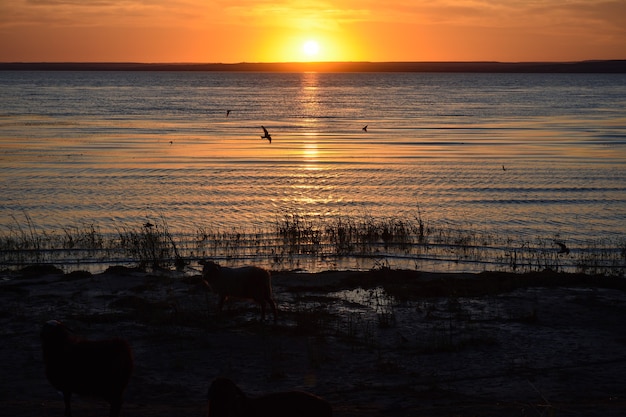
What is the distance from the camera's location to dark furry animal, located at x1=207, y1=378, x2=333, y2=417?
7238 millimetres

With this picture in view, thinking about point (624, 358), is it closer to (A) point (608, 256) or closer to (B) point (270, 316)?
(B) point (270, 316)

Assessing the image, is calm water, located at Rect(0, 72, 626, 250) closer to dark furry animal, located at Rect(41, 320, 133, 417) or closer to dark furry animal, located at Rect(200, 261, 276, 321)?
dark furry animal, located at Rect(200, 261, 276, 321)

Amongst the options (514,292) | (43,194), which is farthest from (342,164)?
(514,292)

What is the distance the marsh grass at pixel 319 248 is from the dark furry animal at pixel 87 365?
36.0 feet

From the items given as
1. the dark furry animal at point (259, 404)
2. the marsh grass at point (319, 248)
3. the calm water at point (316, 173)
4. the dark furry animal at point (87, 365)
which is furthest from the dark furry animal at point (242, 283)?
the calm water at point (316, 173)

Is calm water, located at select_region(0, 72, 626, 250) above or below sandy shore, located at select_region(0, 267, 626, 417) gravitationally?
above

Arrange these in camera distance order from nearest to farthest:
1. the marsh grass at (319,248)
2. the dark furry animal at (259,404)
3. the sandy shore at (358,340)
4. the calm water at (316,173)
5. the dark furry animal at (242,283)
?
the dark furry animal at (259,404) → the sandy shore at (358,340) → the dark furry animal at (242,283) → the marsh grass at (319,248) → the calm water at (316,173)

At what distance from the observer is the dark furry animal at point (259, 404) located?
23.7 feet

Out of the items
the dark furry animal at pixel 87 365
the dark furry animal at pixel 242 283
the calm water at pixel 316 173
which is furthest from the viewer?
the calm water at pixel 316 173

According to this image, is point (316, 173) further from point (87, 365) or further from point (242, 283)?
point (87, 365)

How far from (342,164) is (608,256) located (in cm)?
2400

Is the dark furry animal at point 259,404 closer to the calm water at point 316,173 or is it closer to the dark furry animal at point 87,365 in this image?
the dark furry animal at point 87,365

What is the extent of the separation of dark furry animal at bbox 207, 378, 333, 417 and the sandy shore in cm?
266

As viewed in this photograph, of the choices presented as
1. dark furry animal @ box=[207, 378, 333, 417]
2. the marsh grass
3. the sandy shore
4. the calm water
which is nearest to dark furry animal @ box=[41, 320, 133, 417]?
→ the sandy shore
